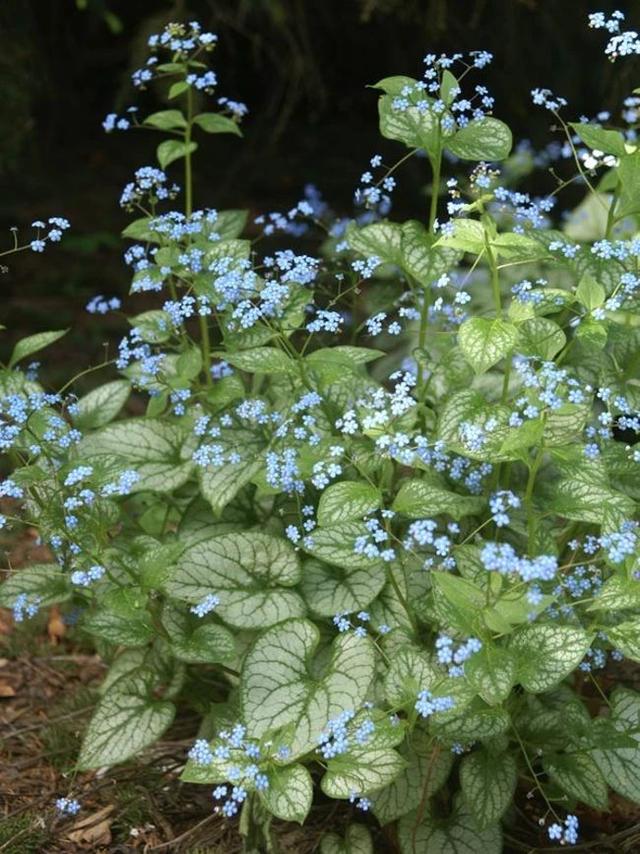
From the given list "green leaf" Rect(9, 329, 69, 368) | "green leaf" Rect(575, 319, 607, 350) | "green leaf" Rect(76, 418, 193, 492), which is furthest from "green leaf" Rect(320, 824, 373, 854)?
"green leaf" Rect(9, 329, 69, 368)

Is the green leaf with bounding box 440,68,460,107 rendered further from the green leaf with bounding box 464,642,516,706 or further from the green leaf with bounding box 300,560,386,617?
the green leaf with bounding box 464,642,516,706

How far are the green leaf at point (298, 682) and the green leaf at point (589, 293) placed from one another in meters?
0.72

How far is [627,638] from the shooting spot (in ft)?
6.72

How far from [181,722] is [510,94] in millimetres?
2888

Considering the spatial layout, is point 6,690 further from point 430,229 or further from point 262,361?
point 430,229

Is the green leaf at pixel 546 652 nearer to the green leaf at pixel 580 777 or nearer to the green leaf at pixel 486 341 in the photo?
the green leaf at pixel 580 777

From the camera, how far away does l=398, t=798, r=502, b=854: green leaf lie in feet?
7.46

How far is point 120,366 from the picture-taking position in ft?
8.53

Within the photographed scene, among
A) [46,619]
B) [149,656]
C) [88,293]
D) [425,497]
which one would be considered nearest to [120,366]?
[149,656]

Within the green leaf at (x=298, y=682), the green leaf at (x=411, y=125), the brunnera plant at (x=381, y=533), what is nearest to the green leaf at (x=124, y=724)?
the brunnera plant at (x=381, y=533)

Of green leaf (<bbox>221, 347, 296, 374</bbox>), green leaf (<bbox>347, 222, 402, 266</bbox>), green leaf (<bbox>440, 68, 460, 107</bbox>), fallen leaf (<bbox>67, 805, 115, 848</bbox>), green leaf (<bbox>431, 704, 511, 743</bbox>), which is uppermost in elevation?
green leaf (<bbox>440, 68, 460, 107</bbox>)

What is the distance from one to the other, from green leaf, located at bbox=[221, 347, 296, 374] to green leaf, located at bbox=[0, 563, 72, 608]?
595 mm

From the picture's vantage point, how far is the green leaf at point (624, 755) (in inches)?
87.4

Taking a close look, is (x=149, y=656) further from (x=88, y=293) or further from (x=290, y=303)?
(x=88, y=293)
